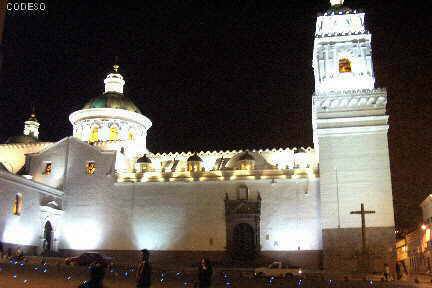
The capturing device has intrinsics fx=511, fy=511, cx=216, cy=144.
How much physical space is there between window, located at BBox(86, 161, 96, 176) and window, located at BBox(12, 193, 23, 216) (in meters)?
5.91

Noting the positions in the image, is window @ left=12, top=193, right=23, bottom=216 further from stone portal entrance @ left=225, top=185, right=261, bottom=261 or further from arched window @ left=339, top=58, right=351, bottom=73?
arched window @ left=339, top=58, right=351, bottom=73

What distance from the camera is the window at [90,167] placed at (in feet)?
123

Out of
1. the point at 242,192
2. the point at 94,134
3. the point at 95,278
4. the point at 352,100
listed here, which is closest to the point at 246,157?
the point at 242,192

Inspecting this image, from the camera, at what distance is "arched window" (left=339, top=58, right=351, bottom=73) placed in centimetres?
3391

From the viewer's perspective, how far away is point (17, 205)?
3238cm

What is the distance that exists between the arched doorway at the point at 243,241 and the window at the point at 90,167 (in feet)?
37.6

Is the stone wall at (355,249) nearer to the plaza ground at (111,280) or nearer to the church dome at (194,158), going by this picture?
the plaza ground at (111,280)

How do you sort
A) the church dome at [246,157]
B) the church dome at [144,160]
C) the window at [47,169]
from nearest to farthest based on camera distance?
the church dome at [246,157] → the church dome at [144,160] → the window at [47,169]

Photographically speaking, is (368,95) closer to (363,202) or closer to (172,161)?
(363,202)

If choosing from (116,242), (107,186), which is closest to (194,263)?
(116,242)

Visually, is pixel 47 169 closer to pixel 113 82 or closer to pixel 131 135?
pixel 131 135

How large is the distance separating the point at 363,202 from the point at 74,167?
67.9 ft

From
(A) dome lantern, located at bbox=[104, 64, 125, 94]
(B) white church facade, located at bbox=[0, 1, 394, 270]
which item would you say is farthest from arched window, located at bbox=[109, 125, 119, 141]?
(A) dome lantern, located at bbox=[104, 64, 125, 94]

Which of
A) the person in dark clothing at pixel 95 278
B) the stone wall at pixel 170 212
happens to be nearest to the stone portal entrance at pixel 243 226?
the stone wall at pixel 170 212
